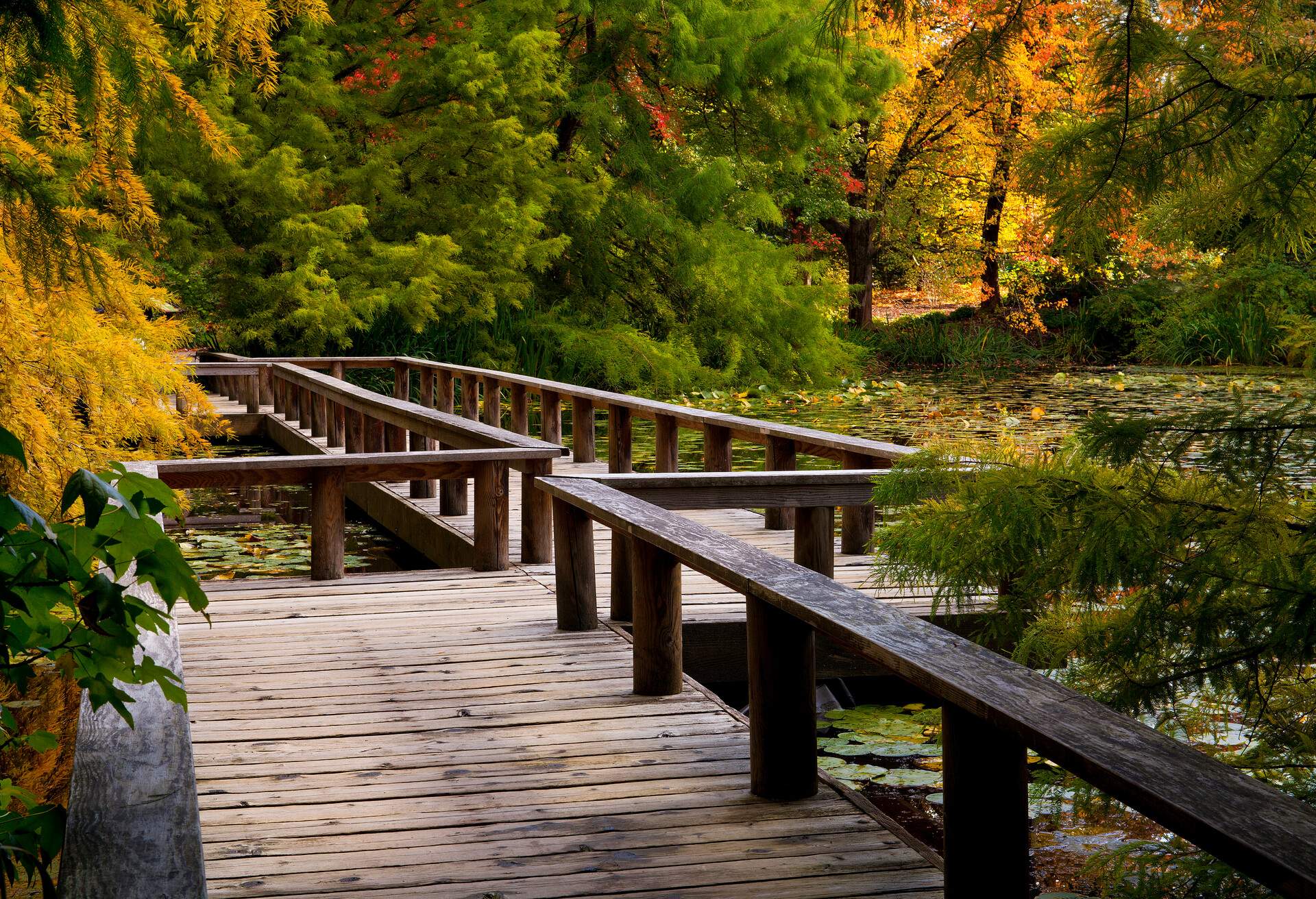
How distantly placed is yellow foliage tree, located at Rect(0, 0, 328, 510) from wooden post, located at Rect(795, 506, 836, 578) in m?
2.61

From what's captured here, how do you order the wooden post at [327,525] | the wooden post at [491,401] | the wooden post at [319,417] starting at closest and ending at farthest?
the wooden post at [327,525] → the wooden post at [491,401] → the wooden post at [319,417]

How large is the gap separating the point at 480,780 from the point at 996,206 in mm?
25542

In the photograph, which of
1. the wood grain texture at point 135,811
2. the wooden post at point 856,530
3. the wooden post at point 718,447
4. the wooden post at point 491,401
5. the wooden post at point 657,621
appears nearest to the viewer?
the wood grain texture at point 135,811

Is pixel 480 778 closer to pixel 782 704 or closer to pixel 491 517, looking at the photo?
pixel 782 704

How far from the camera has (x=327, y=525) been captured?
19.7 feet

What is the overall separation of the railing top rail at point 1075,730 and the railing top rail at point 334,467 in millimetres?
2784

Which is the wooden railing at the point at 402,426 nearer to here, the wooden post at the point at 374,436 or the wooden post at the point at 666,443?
the wooden post at the point at 374,436

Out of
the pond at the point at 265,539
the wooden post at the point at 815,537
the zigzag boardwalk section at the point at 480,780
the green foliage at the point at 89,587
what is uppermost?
the green foliage at the point at 89,587

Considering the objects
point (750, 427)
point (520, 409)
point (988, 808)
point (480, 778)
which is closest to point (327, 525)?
point (750, 427)

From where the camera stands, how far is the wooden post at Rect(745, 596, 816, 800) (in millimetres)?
3242

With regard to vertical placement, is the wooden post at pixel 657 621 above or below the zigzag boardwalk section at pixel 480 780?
above

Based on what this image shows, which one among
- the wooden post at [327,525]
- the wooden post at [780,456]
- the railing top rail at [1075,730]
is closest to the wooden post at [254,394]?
the wooden post at [780,456]

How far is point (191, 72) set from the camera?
16.7 meters

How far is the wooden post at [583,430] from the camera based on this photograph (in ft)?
32.5
